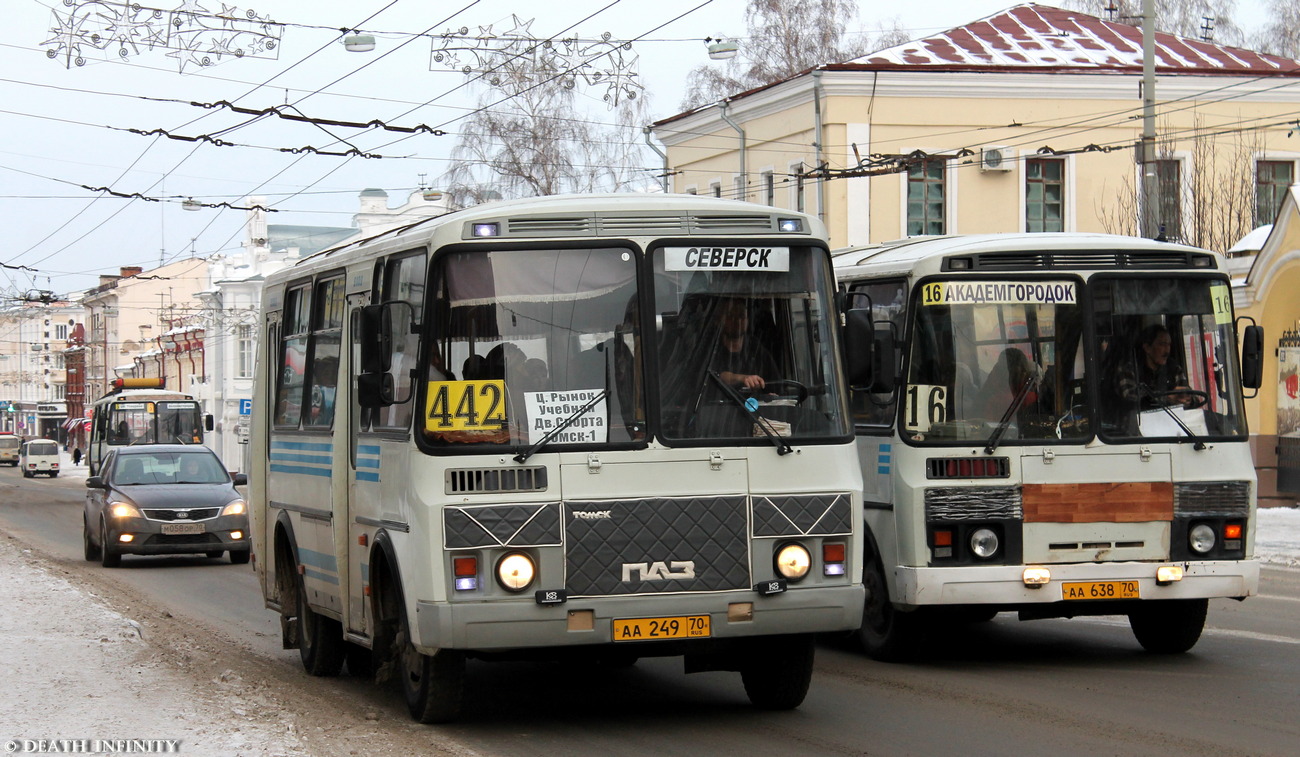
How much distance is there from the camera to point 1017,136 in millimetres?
39250

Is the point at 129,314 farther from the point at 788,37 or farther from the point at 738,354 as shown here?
the point at 738,354

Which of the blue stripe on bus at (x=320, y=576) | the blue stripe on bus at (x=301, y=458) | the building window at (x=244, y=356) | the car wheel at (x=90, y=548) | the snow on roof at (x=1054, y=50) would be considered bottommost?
the car wheel at (x=90, y=548)

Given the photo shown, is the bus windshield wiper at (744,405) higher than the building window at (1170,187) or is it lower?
lower

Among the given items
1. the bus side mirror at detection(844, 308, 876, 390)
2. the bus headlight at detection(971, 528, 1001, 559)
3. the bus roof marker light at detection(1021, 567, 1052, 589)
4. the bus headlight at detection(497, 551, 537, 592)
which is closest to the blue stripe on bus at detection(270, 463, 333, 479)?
the bus headlight at detection(497, 551, 537, 592)

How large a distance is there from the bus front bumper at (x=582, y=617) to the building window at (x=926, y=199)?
3042 centimetres

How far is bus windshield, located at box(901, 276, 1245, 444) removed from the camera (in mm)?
11141

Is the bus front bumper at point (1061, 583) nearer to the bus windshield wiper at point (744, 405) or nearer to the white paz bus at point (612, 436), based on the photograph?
the white paz bus at point (612, 436)

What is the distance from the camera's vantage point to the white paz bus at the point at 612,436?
852cm

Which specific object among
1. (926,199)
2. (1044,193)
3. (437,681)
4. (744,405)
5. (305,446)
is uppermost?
(1044,193)

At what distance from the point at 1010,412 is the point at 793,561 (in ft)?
9.70

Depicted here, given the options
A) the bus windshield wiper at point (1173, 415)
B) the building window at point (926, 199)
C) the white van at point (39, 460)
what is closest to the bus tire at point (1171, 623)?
the bus windshield wiper at point (1173, 415)

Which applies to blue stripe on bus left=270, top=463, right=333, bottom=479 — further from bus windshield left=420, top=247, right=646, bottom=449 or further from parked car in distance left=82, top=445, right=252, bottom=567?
parked car in distance left=82, top=445, right=252, bottom=567

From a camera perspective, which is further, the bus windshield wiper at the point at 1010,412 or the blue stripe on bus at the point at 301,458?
the bus windshield wiper at the point at 1010,412

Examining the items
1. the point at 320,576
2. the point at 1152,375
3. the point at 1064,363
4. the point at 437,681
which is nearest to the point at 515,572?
the point at 437,681
